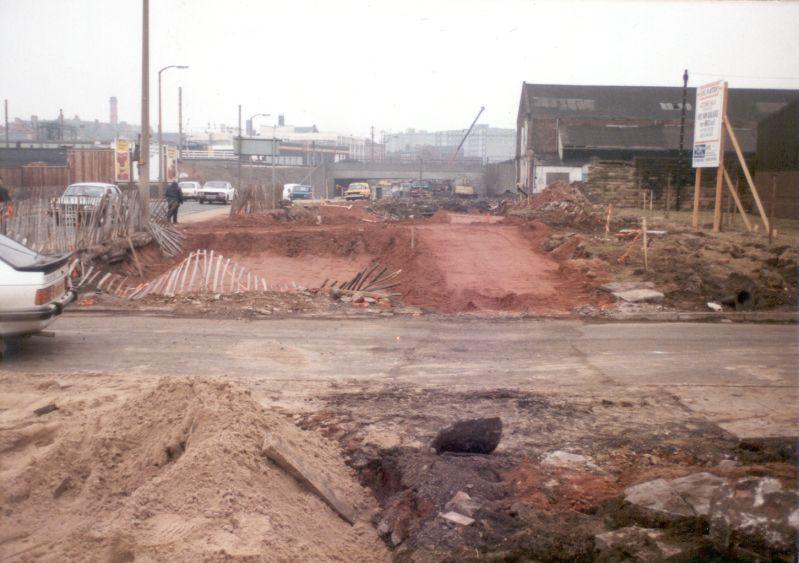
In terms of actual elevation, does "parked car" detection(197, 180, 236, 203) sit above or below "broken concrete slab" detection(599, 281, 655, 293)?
above

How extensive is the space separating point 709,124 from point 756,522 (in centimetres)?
1845

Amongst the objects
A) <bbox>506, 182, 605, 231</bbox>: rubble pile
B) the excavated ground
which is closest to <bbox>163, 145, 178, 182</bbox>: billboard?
the excavated ground

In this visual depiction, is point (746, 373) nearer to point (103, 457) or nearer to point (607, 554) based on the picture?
point (607, 554)

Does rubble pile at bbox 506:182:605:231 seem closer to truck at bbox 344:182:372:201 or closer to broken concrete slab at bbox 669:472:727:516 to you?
truck at bbox 344:182:372:201

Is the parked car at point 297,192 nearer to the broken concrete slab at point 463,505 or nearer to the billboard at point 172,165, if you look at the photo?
the billboard at point 172,165

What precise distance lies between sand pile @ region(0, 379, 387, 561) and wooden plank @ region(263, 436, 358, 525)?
0.17ft

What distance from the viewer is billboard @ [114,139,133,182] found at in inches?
1677

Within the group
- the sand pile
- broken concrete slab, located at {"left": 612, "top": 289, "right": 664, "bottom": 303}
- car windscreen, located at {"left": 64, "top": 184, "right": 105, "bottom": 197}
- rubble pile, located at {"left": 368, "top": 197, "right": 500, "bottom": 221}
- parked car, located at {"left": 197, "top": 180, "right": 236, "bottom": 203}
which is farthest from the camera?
parked car, located at {"left": 197, "top": 180, "right": 236, "bottom": 203}

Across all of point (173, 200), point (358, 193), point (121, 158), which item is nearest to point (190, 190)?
point (121, 158)

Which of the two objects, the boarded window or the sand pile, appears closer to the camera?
the sand pile

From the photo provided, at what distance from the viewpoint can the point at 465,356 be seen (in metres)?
9.71

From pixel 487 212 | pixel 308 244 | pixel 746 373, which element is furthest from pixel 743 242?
pixel 487 212

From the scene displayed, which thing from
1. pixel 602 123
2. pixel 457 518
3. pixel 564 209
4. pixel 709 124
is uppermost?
pixel 602 123

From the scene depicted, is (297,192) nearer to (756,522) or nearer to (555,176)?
(555,176)
